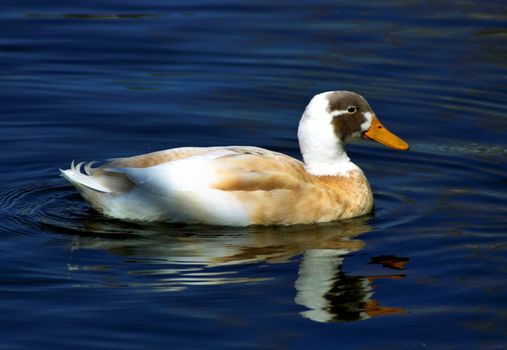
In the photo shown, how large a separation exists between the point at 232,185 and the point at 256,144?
2.10 m

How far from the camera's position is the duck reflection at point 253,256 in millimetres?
9031

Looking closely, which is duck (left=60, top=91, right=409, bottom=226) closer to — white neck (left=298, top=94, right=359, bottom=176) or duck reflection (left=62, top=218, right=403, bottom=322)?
white neck (left=298, top=94, right=359, bottom=176)

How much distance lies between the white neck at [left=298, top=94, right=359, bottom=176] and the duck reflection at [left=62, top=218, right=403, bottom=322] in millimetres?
499

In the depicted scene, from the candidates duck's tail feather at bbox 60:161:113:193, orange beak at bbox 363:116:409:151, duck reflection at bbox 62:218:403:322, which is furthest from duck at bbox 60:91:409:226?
orange beak at bbox 363:116:409:151

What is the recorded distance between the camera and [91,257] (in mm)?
9688

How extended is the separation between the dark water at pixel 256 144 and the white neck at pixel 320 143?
19.7 inches

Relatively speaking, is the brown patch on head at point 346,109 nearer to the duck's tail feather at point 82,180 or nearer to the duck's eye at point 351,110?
the duck's eye at point 351,110

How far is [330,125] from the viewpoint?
1094 cm

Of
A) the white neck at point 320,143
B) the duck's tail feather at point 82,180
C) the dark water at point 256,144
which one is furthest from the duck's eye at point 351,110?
the duck's tail feather at point 82,180

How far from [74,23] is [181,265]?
7.14 m

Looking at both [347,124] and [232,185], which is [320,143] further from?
[232,185]

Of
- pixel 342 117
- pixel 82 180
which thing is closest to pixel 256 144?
pixel 342 117

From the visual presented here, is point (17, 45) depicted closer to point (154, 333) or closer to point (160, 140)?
point (160, 140)

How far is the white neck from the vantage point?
10.9 meters
